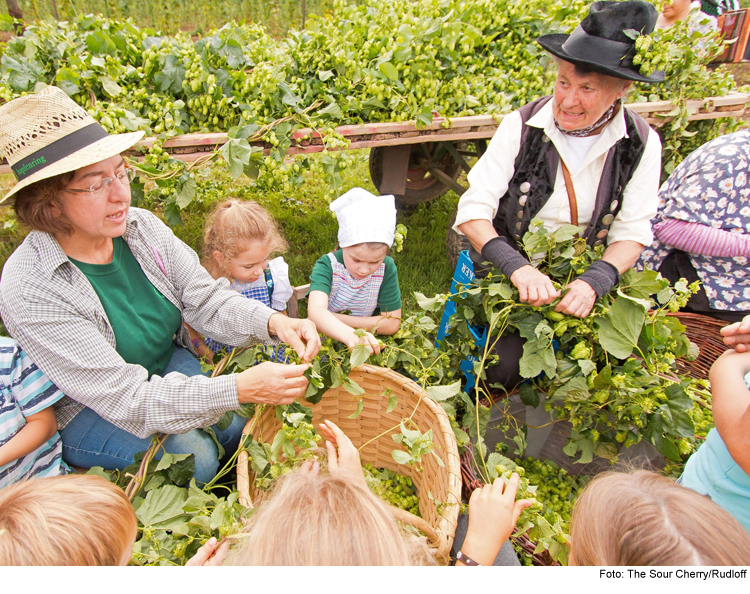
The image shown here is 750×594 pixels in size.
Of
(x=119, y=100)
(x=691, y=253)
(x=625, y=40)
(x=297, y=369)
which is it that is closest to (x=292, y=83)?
(x=119, y=100)

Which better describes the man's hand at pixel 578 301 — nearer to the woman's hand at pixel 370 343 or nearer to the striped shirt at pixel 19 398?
the woman's hand at pixel 370 343

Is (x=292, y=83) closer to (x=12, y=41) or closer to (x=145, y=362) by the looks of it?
(x=12, y=41)

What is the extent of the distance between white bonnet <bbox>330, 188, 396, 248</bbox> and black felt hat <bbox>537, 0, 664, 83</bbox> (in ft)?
3.02

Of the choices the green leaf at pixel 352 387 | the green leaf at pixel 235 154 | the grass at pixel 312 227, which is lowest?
the grass at pixel 312 227

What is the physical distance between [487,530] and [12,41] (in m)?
3.17

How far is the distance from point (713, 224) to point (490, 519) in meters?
1.83

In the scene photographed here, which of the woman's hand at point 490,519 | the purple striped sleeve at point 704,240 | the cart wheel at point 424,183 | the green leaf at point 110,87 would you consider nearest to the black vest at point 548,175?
the purple striped sleeve at point 704,240

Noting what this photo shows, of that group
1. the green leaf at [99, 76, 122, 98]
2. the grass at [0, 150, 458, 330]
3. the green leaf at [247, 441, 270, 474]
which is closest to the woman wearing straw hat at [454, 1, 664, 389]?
the green leaf at [247, 441, 270, 474]

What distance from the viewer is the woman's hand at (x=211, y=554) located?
42.4 inches

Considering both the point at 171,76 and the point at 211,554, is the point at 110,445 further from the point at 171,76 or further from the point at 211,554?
the point at 171,76

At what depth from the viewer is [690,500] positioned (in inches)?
36.5

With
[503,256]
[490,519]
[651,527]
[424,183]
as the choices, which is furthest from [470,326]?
[424,183]

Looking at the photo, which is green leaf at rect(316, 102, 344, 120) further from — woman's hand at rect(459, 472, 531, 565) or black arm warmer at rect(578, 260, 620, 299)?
woman's hand at rect(459, 472, 531, 565)

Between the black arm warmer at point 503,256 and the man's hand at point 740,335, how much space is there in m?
0.69
